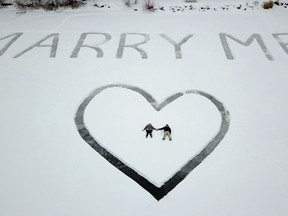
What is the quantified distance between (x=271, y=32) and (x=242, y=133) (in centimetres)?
375

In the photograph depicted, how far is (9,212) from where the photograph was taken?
373 centimetres

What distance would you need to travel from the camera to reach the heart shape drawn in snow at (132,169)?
157 inches

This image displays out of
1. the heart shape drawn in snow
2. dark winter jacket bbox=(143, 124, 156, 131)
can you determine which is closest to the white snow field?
the heart shape drawn in snow

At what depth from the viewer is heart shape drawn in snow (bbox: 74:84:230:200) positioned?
3.98 metres

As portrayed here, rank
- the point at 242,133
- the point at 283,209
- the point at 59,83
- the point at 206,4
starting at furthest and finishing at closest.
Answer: the point at 206,4 → the point at 59,83 → the point at 242,133 → the point at 283,209

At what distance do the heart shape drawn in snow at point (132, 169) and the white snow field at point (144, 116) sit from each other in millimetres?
19

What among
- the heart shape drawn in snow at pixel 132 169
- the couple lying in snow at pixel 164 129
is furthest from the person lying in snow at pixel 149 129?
the heart shape drawn in snow at pixel 132 169

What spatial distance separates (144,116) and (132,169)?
1.14 metres

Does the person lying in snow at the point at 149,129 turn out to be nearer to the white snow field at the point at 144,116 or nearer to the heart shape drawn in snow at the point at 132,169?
the white snow field at the point at 144,116

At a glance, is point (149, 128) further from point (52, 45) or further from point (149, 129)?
point (52, 45)

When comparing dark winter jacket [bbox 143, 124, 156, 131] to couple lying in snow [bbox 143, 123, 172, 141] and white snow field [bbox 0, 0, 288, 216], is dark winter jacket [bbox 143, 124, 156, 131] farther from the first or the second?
white snow field [bbox 0, 0, 288, 216]

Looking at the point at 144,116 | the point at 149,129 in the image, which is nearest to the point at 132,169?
the point at 149,129

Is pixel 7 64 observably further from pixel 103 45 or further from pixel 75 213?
pixel 75 213

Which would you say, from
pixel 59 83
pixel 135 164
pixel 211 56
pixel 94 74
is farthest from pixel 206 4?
pixel 135 164
